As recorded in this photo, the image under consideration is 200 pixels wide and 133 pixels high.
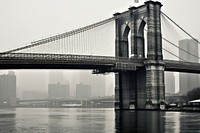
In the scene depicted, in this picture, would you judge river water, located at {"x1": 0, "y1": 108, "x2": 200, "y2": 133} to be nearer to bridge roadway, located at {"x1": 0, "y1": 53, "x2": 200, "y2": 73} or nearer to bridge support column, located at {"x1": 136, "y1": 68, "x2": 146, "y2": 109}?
bridge roadway, located at {"x1": 0, "y1": 53, "x2": 200, "y2": 73}

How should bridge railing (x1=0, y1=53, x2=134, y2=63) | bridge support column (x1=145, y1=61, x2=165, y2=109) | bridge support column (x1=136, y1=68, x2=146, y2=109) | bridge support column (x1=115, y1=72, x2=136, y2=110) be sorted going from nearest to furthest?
bridge railing (x1=0, y1=53, x2=134, y2=63), bridge support column (x1=145, y1=61, x2=165, y2=109), bridge support column (x1=136, y1=68, x2=146, y2=109), bridge support column (x1=115, y1=72, x2=136, y2=110)

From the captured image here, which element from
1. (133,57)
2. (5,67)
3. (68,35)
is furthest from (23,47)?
(133,57)

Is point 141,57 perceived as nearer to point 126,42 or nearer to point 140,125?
point 126,42

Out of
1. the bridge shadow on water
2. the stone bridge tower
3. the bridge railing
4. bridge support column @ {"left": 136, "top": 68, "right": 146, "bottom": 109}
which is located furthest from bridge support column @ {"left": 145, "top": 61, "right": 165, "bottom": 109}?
the bridge shadow on water

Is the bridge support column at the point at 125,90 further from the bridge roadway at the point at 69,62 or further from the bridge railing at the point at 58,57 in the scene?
the bridge railing at the point at 58,57

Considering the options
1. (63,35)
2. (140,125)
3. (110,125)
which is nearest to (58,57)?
(63,35)

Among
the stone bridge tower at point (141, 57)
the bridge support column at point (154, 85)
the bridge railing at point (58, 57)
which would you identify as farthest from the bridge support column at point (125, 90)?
the bridge railing at point (58, 57)
